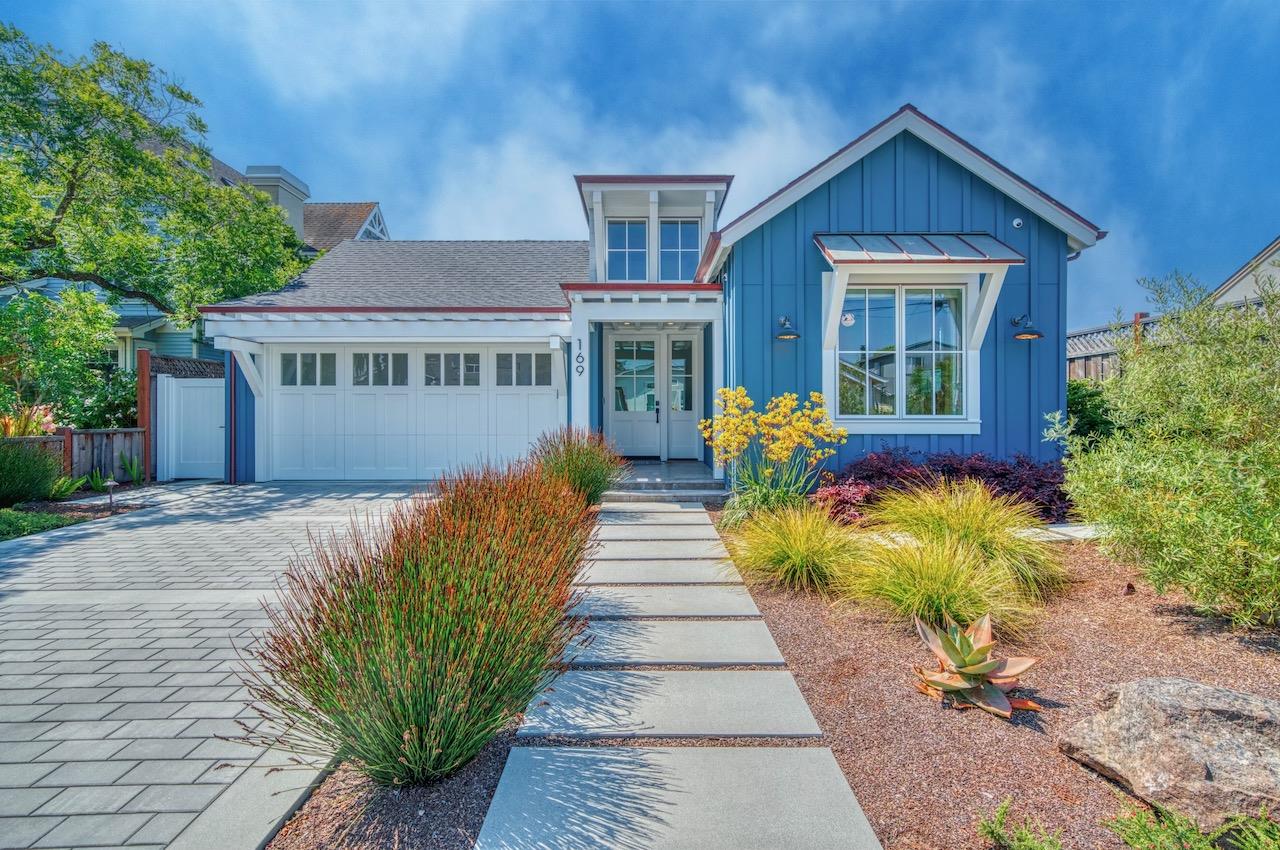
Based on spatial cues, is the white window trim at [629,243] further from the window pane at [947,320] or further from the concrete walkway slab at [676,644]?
the concrete walkway slab at [676,644]

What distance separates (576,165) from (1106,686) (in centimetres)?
1044

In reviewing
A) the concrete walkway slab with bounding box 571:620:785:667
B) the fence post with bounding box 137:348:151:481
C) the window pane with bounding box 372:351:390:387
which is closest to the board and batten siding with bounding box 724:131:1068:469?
the concrete walkway slab with bounding box 571:620:785:667

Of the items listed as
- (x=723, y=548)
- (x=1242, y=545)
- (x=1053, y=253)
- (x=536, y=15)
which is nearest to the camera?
(x=1242, y=545)

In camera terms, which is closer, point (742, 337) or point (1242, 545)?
point (1242, 545)

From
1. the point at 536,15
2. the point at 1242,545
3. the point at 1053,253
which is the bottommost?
the point at 1242,545

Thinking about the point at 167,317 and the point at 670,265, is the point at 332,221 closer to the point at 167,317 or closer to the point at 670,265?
the point at 167,317

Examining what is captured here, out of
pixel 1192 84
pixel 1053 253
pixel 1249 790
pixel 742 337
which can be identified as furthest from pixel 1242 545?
pixel 1192 84

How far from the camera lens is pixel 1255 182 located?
34.8 feet

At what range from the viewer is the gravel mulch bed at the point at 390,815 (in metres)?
1.96

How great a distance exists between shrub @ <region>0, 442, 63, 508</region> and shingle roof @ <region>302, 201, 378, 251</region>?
12717mm

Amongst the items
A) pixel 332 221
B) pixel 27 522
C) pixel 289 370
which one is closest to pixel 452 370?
pixel 289 370

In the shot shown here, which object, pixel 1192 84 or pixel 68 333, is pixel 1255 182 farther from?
pixel 68 333

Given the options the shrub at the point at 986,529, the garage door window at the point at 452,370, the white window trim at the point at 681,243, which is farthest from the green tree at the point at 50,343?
the shrub at the point at 986,529

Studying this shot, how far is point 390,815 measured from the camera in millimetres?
2061
